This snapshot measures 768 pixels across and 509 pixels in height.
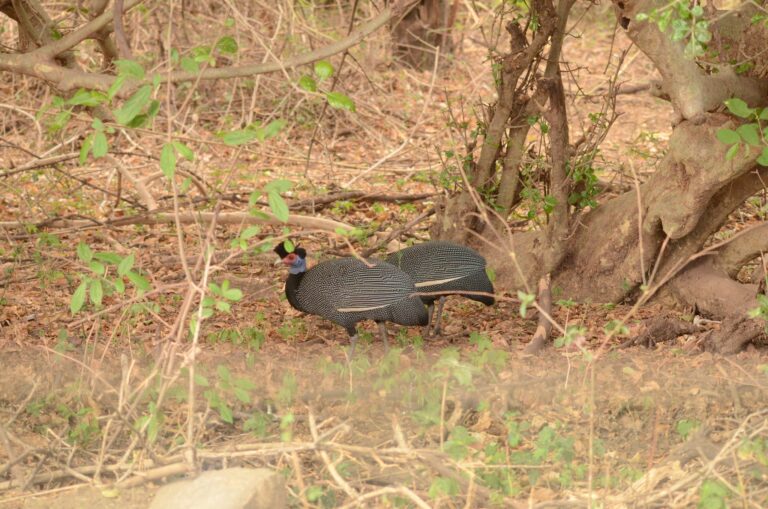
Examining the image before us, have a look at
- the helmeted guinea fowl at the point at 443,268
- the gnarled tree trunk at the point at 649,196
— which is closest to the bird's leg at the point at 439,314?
the helmeted guinea fowl at the point at 443,268

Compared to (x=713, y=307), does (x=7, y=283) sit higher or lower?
lower

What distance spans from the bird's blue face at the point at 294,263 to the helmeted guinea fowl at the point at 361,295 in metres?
0.13

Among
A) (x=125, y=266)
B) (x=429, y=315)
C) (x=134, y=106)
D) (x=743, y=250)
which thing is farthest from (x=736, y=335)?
(x=134, y=106)

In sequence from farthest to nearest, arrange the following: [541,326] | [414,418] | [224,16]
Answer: [224,16] → [541,326] → [414,418]

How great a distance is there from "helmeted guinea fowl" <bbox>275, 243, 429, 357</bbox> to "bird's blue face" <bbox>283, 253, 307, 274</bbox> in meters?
0.13

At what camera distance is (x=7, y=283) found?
6234 millimetres

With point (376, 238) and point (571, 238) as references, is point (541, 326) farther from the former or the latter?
point (376, 238)

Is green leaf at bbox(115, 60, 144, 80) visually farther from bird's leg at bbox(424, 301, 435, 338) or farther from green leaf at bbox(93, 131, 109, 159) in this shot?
bird's leg at bbox(424, 301, 435, 338)

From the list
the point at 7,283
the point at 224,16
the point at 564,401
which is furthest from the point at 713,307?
the point at 224,16

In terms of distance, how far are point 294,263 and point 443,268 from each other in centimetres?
83

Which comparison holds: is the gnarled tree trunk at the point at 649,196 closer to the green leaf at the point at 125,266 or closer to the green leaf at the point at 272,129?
the green leaf at the point at 272,129

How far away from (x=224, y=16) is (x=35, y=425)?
5949mm

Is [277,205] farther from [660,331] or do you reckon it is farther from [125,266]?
[660,331]

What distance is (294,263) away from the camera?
5656 millimetres
